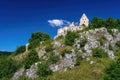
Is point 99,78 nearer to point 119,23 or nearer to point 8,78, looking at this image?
point 8,78

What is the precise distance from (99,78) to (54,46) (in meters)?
32.8

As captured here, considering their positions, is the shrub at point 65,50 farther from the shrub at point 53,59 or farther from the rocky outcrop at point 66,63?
the shrub at point 53,59

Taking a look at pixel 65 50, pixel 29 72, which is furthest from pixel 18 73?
pixel 65 50

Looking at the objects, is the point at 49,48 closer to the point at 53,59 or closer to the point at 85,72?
the point at 53,59

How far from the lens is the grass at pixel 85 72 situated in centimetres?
8975

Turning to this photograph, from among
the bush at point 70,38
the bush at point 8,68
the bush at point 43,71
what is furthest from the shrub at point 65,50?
the bush at point 8,68

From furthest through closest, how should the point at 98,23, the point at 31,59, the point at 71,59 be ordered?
the point at 98,23, the point at 31,59, the point at 71,59

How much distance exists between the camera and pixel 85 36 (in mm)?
113375

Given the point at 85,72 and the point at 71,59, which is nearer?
the point at 85,72

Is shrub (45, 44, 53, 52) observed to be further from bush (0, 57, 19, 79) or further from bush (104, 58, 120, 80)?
bush (104, 58, 120, 80)

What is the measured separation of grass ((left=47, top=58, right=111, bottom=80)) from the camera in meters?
89.8

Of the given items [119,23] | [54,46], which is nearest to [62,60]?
[54,46]

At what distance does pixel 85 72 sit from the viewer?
303 ft

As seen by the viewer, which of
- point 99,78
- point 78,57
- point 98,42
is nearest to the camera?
point 99,78
